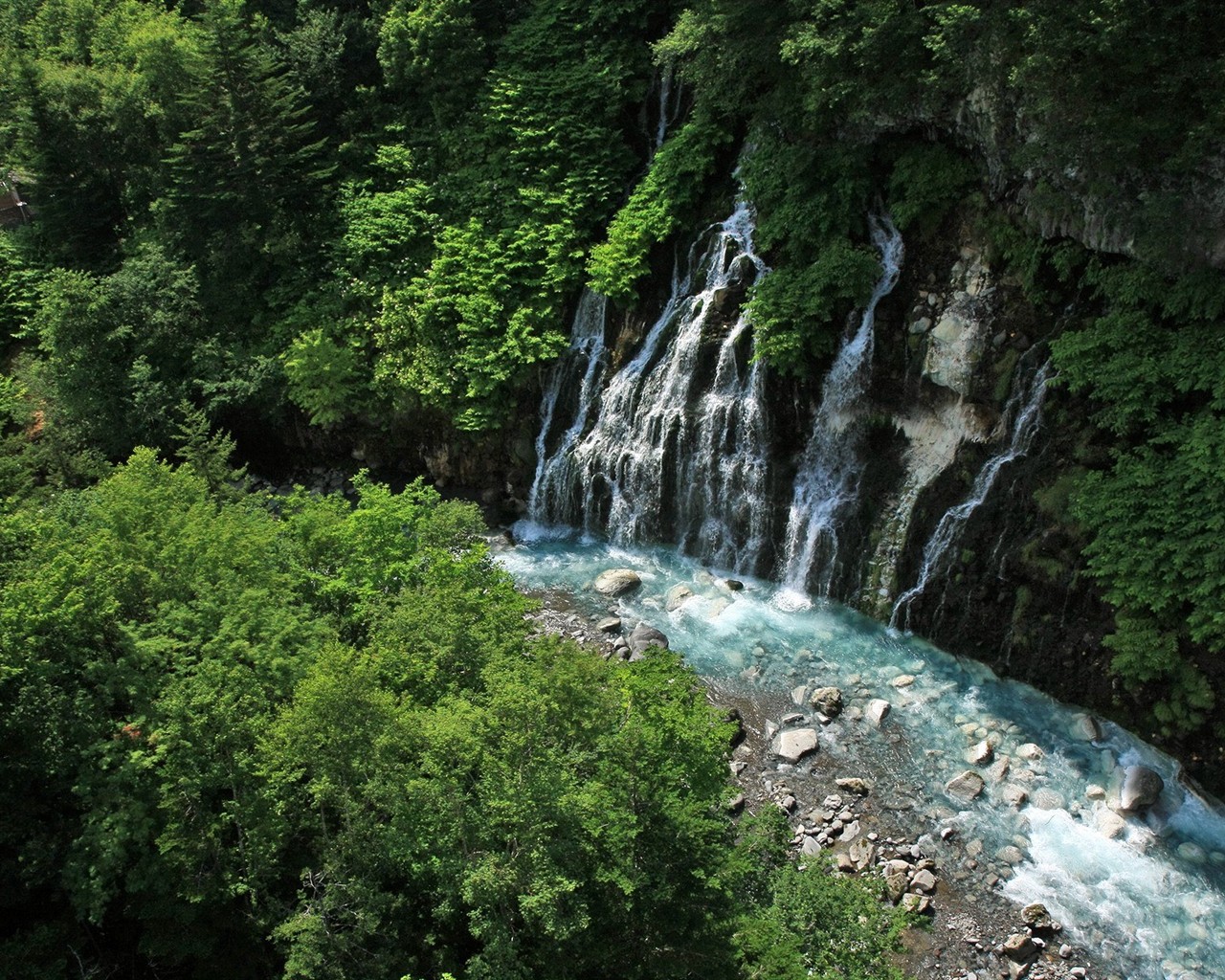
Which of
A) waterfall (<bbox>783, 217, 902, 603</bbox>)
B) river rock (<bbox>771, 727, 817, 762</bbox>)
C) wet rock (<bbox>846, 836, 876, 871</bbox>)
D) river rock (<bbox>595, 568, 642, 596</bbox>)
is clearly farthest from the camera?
river rock (<bbox>595, 568, 642, 596</bbox>)

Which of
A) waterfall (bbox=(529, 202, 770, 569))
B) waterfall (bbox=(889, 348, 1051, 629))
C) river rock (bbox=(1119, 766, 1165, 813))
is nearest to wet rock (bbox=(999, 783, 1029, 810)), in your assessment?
river rock (bbox=(1119, 766, 1165, 813))

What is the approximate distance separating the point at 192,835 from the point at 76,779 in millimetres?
1920

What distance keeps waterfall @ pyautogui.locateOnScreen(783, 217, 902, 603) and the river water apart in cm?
81

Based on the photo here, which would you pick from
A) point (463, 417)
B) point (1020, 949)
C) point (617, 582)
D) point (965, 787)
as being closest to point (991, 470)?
point (965, 787)

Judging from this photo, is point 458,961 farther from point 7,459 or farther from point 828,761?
point 7,459

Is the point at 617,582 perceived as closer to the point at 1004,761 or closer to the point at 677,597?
the point at 677,597

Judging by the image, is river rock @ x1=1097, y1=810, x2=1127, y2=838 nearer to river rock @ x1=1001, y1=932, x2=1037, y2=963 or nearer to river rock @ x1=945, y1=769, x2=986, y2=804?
river rock @ x1=945, y1=769, x2=986, y2=804

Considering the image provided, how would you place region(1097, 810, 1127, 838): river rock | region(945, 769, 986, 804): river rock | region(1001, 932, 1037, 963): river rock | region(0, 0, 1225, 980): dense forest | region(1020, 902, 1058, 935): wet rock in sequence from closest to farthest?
region(0, 0, 1225, 980): dense forest → region(1001, 932, 1037, 963): river rock → region(1020, 902, 1058, 935): wet rock → region(1097, 810, 1127, 838): river rock → region(945, 769, 986, 804): river rock

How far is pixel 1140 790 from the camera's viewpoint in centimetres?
1423

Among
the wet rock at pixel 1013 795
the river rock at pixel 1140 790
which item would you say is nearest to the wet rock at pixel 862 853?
the wet rock at pixel 1013 795

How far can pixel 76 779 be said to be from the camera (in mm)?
11734

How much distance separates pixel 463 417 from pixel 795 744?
1195 centimetres

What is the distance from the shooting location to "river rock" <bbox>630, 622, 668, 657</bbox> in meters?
18.3

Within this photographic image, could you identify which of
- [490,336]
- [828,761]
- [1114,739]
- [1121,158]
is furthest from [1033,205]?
[490,336]
